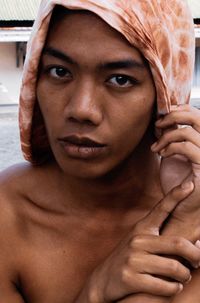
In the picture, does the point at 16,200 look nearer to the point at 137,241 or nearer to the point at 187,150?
the point at 137,241

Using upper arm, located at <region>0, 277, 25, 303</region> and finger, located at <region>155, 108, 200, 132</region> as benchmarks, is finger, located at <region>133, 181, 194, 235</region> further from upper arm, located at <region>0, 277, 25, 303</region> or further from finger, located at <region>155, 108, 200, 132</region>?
upper arm, located at <region>0, 277, 25, 303</region>

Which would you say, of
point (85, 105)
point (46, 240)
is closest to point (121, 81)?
point (85, 105)

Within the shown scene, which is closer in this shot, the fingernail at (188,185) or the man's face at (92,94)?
the man's face at (92,94)

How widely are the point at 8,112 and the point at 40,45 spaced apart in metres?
12.3

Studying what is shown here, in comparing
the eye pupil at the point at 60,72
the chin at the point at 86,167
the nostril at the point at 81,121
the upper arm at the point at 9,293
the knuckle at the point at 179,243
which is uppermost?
the eye pupil at the point at 60,72

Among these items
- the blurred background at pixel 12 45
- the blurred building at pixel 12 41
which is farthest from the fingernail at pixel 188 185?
the blurred building at pixel 12 41

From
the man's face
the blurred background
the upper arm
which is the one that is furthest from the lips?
the blurred background

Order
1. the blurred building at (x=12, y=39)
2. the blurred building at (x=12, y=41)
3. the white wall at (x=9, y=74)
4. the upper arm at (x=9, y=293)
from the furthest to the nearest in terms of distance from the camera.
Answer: the white wall at (x=9, y=74) → the blurred building at (x=12, y=41) → the blurred building at (x=12, y=39) → the upper arm at (x=9, y=293)

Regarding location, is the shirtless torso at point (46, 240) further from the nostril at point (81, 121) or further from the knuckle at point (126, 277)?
the nostril at point (81, 121)

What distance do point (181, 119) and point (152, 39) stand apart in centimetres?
22

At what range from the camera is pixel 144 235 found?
1.52m

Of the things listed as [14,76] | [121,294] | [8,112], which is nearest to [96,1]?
[121,294]

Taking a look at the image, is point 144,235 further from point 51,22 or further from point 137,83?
point 51,22

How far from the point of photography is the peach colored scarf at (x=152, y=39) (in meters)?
1.39
